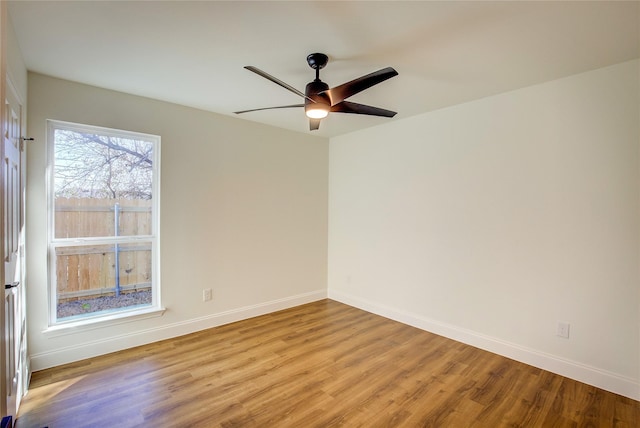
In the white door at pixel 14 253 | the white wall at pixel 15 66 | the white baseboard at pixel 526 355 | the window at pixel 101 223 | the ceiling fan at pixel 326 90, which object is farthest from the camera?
the window at pixel 101 223

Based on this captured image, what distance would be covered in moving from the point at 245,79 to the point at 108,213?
5.98 feet

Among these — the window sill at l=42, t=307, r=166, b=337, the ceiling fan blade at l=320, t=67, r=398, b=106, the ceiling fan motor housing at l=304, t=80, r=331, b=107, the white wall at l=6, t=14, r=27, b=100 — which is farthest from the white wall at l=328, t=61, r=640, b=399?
the white wall at l=6, t=14, r=27, b=100

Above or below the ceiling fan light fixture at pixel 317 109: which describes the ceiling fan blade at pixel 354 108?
above

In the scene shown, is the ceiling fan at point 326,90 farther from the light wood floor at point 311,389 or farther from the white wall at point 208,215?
the light wood floor at point 311,389

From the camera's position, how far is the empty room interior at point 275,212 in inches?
77.9

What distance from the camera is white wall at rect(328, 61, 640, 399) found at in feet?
7.76

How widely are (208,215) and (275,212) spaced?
90 cm

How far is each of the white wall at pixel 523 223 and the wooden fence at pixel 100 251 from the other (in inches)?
105

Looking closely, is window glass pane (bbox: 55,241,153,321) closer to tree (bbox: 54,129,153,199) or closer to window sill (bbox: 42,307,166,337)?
window sill (bbox: 42,307,166,337)

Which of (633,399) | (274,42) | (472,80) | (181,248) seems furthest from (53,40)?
(633,399)

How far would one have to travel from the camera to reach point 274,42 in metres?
2.08

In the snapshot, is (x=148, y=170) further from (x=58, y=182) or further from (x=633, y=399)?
(x=633, y=399)

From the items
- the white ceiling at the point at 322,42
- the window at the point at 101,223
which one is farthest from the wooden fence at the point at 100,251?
the white ceiling at the point at 322,42

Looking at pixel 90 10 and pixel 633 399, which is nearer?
pixel 90 10
